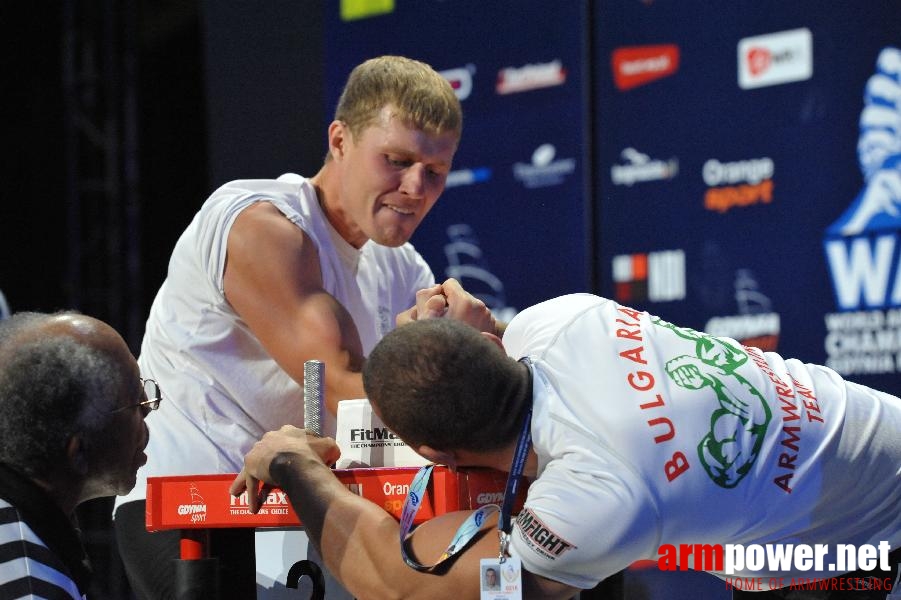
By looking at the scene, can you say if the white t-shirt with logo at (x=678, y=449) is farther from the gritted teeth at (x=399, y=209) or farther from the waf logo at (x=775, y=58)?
the waf logo at (x=775, y=58)

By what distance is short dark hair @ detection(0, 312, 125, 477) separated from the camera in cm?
166

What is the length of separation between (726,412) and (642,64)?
3.15 metres

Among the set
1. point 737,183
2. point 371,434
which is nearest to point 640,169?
point 737,183

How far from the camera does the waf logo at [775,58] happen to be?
4.34 metres

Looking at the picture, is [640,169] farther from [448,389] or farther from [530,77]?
[448,389]

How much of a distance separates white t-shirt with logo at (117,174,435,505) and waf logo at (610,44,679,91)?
98.8 inches

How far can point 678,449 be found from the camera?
170cm

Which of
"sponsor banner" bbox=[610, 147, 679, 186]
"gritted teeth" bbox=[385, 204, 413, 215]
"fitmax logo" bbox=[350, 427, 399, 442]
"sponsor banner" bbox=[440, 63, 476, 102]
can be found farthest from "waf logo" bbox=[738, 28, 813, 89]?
"fitmax logo" bbox=[350, 427, 399, 442]

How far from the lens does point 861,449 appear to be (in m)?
1.88

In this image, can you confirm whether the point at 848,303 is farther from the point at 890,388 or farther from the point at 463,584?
the point at 463,584

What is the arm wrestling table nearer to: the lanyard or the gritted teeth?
the lanyard

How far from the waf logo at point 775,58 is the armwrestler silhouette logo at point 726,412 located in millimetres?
2769

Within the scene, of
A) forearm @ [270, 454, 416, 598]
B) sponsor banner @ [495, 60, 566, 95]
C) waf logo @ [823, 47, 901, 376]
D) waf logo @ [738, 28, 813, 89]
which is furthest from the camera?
sponsor banner @ [495, 60, 566, 95]

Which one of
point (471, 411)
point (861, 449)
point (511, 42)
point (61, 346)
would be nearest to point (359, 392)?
point (471, 411)
